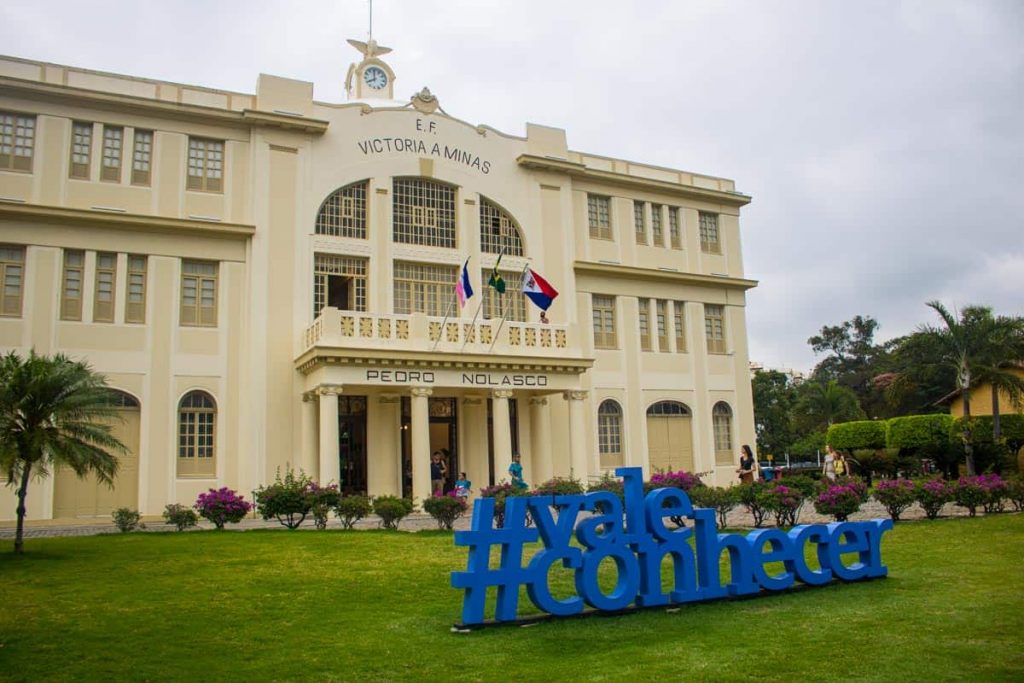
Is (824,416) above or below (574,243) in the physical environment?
below

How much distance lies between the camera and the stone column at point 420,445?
23.1m

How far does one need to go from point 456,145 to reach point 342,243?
5224 mm

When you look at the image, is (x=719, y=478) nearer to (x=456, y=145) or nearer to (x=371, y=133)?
(x=456, y=145)

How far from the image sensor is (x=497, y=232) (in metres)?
29.0

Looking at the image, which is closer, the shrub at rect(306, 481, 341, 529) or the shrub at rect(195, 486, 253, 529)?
the shrub at rect(306, 481, 341, 529)

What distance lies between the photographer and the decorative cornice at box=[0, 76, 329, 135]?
75.0 ft

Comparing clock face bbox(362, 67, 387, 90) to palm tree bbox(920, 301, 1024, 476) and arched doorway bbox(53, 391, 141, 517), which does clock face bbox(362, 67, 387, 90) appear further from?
palm tree bbox(920, 301, 1024, 476)

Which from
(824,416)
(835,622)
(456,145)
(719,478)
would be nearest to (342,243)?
(456,145)

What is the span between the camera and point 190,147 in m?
24.9

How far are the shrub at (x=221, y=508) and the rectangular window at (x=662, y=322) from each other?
17.4 m

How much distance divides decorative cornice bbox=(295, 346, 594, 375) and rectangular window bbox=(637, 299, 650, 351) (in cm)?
554

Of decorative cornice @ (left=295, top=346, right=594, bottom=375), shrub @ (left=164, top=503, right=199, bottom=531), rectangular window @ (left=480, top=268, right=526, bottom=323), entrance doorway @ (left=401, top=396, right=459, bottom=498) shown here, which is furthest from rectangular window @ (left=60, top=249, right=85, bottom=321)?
rectangular window @ (left=480, top=268, right=526, bottom=323)

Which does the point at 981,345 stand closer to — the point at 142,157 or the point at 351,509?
the point at 351,509

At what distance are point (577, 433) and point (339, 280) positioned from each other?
852cm
